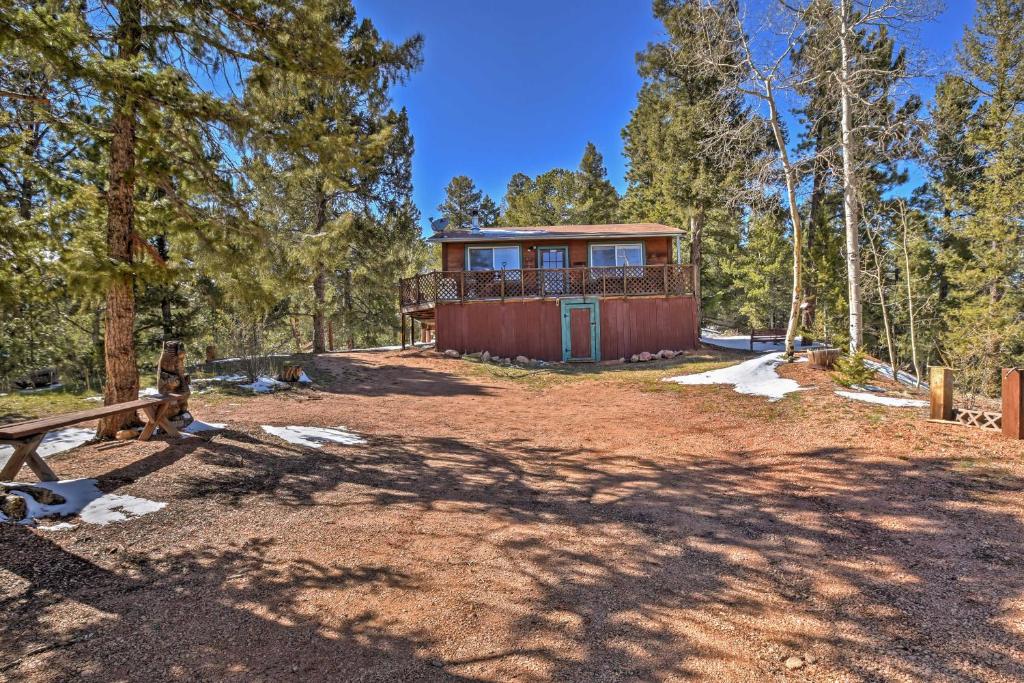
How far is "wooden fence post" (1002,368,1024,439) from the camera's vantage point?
5500mm

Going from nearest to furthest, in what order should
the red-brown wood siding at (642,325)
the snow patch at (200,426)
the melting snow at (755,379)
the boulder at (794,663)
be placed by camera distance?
the boulder at (794,663) → the snow patch at (200,426) → the melting snow at (755,379) → the red-brown wood siding at (642,325)

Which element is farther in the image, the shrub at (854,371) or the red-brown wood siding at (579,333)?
the red-brown wood siding at (579,333)

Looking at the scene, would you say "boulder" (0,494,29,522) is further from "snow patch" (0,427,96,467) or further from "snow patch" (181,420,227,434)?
"snow patch" (181,420,227,434)

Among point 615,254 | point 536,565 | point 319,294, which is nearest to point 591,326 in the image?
point 615,254

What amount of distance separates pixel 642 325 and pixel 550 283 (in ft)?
12.7

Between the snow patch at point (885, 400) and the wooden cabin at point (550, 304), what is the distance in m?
10.1

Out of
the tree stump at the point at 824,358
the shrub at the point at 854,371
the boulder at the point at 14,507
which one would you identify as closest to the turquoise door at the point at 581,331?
the tree stump at the point at 824,358

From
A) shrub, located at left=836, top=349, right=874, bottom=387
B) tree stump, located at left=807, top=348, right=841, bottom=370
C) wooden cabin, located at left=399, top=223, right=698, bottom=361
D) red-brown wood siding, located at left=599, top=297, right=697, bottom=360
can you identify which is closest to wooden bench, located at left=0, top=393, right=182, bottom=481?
shrub, located at left=836, top=349, right=874, bottom=387

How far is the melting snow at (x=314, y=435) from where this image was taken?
21.6ft

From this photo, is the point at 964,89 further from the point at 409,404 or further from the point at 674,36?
the point at 409,404

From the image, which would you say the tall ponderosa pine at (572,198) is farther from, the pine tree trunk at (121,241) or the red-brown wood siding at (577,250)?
the pine tree trunk at (121,241)

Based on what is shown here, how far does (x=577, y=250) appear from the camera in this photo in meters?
19.5

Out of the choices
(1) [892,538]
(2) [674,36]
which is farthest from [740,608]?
(2) [674,36]

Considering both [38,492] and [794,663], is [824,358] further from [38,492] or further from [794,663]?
[38,492]
